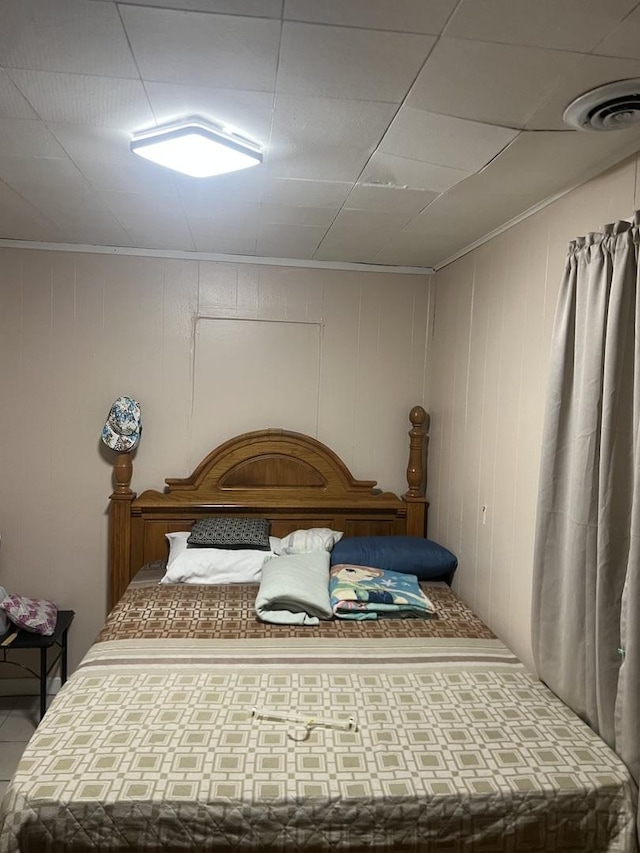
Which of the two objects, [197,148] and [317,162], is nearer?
[197,148]

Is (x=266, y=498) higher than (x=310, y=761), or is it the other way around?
(x=266, y=498)

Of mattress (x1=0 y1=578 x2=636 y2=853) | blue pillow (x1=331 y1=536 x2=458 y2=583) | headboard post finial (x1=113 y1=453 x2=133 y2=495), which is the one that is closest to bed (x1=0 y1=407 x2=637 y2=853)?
mattress (x1=0 y1=578 x2=636 y2=853)

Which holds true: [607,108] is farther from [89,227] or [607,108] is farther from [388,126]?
[89,227]

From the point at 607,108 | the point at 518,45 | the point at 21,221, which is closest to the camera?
the point at 518,45

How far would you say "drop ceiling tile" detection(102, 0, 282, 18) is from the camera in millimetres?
1177

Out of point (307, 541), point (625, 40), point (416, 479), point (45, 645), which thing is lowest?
point (45, 645)

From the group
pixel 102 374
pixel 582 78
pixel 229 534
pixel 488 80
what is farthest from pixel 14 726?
pixel 582 78

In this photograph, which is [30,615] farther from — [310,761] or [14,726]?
[310,761]

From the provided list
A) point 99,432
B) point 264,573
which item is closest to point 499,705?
point 264,573

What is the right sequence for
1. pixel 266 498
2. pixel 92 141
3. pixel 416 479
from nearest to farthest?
pixel 92 141 < pixel 266 498 < pixel 416 479

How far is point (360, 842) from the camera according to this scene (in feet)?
4.97

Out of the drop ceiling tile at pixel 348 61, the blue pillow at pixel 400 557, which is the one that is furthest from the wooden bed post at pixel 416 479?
the drop ceiling tile at pixel 348 61

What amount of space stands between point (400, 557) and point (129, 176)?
2.07 metres

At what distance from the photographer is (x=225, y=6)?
1188 mm
